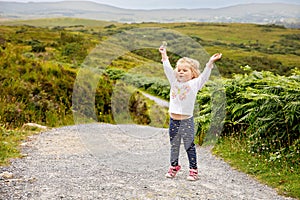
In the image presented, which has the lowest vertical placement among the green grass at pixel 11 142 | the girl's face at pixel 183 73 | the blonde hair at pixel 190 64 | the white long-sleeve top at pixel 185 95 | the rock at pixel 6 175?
the green grass at pixel 11 142

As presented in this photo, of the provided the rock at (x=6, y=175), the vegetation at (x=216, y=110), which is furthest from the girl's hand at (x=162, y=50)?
the rock at (x=6, y=175)

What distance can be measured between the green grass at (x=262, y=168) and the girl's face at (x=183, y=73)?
2254 mm

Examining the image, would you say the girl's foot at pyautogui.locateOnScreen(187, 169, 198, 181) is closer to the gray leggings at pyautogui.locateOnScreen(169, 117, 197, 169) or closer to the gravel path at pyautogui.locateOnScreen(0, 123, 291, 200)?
the gravel path at pyautogui.locateOnScreen(0, 123, 291, 200)

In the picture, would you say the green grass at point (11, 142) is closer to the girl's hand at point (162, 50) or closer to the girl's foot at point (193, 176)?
the girl's foot at point (193, 176)

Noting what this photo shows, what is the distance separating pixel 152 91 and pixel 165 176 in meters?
29.8

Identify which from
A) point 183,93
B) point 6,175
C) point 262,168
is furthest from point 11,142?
point 262,168

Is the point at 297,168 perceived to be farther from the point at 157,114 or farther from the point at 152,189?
the point at 157,114

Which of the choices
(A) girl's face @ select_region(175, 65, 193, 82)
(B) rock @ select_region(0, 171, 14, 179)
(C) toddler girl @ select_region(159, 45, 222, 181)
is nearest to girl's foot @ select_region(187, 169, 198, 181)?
(C) toddler girl @ select_region(159, 45, 222, 181)

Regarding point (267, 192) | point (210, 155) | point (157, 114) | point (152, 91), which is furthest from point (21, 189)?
point (152, 91)

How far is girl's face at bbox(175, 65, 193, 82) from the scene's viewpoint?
18.5 ft

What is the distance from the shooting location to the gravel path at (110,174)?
202 inches

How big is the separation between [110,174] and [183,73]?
6.69 feet

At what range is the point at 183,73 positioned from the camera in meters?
5.64

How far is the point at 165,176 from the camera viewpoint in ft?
20.1
